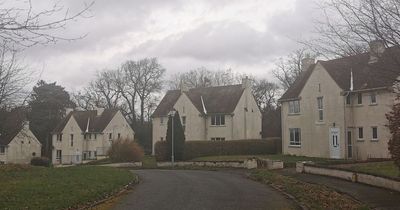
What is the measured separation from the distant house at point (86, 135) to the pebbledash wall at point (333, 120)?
112 feet

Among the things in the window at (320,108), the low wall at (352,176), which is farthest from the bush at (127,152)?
the low wall at (352,176)

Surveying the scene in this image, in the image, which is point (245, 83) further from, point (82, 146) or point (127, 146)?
A: point (82, 146)

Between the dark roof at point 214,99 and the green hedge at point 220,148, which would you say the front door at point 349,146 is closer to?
the green hedge at point 220,148

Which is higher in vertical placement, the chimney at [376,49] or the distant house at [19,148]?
the chimney at [376,49]

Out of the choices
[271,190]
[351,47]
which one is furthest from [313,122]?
[351,47]

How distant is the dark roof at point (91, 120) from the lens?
7300 centimetres

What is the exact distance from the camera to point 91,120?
74688mm

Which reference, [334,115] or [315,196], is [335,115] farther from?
[315,196]

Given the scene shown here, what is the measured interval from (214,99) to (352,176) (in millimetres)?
37857

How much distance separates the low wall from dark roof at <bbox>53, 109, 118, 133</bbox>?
158ft

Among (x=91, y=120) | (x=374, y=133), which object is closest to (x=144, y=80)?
(x=91, y=120)

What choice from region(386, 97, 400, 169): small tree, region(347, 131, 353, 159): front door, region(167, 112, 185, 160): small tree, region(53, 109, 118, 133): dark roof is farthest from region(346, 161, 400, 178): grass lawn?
region(53, 109, 118, 133): dark roof

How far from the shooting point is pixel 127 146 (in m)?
47.4

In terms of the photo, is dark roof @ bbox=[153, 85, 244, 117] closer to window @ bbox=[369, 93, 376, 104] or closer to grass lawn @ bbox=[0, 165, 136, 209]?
window @ bbox=[369, 93, 376, 104]
